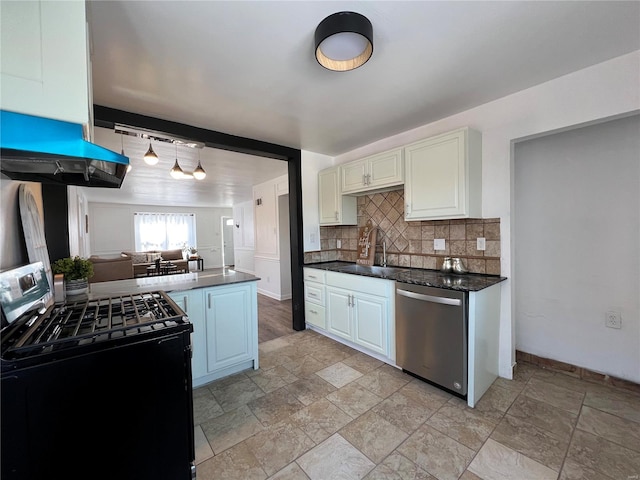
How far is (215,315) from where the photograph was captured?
87.9 inches

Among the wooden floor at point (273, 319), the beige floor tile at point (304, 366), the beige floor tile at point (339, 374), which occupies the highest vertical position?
the beige floor tile at point (304, 366)

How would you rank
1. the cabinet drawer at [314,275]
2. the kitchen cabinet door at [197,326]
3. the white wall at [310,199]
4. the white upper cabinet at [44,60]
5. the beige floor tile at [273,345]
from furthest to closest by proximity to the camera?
the white wall at [310,199] → the cabinet drawer at [314,275] → the beige floor tile at [273,345] → the kitchen cabinet door at [197,326] → the white upper cabinet at [44,60]

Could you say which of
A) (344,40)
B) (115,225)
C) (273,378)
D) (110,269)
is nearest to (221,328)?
(273,378)

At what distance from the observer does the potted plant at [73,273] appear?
1.83 metres

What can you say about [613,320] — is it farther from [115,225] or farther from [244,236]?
[115,225]

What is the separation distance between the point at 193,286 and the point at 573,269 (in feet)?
10.4

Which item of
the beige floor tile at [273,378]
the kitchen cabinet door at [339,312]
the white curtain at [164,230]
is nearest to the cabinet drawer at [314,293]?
the kitchen cabinet door at [339,312]

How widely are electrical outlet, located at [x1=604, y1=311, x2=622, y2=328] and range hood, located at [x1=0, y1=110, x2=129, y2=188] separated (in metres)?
3.37

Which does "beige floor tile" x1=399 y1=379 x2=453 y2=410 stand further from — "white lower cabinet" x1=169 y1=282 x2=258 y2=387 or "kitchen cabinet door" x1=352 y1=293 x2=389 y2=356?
"white lower cabinet" x1=169 y1=282 x2=258 y2=387

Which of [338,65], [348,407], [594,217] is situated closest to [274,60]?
[338,65]

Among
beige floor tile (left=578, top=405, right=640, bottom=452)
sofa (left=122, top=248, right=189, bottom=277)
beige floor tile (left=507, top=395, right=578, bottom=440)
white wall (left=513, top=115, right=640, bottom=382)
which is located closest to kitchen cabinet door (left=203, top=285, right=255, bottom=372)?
beige floor tile (left=507, top=395, right=578, bottom=440)

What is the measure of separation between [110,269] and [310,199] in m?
4.00

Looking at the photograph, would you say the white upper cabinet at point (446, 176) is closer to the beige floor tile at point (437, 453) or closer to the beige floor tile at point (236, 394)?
the beige floor tile at point (437, 453)

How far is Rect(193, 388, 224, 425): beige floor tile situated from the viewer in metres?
1.85
